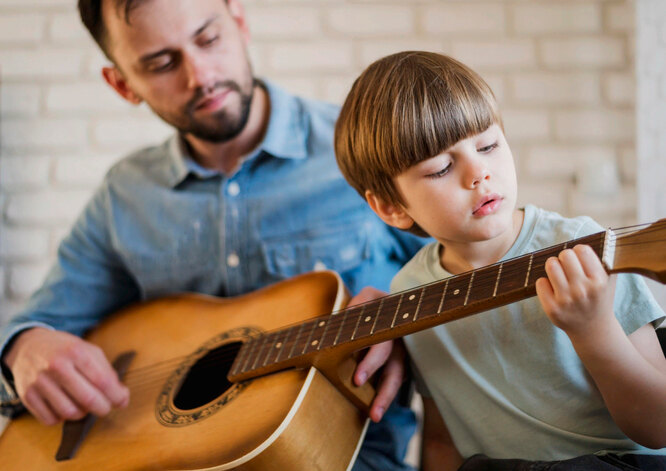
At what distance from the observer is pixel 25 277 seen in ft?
6.41

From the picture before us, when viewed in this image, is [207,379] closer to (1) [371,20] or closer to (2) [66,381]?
(2) [66,381]

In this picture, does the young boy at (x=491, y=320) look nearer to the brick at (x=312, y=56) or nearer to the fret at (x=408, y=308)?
the fret at (x=408, y=308)

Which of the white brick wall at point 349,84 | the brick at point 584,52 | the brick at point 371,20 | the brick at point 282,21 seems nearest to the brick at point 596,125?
the white brick wall at point 349,84

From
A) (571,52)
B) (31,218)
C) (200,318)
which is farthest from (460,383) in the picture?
(31,218)

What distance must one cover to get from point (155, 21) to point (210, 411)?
0.76 meters

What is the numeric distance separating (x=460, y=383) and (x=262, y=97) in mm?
867

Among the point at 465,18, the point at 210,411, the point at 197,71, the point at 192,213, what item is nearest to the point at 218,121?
the point at 197,71

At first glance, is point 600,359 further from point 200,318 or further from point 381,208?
point 200,318

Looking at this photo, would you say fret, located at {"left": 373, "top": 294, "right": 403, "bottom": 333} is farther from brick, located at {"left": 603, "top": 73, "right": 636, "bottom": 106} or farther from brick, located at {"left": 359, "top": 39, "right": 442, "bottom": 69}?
brick, located at {"left": 603, "top": 73, "right": 636, "bottom": 106}

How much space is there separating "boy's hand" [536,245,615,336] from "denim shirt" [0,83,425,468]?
63cm

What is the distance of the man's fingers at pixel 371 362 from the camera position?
97 centimetres

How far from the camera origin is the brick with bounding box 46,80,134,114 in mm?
1946

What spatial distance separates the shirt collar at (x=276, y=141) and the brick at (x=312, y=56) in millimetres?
393

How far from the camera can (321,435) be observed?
3.03 feet
